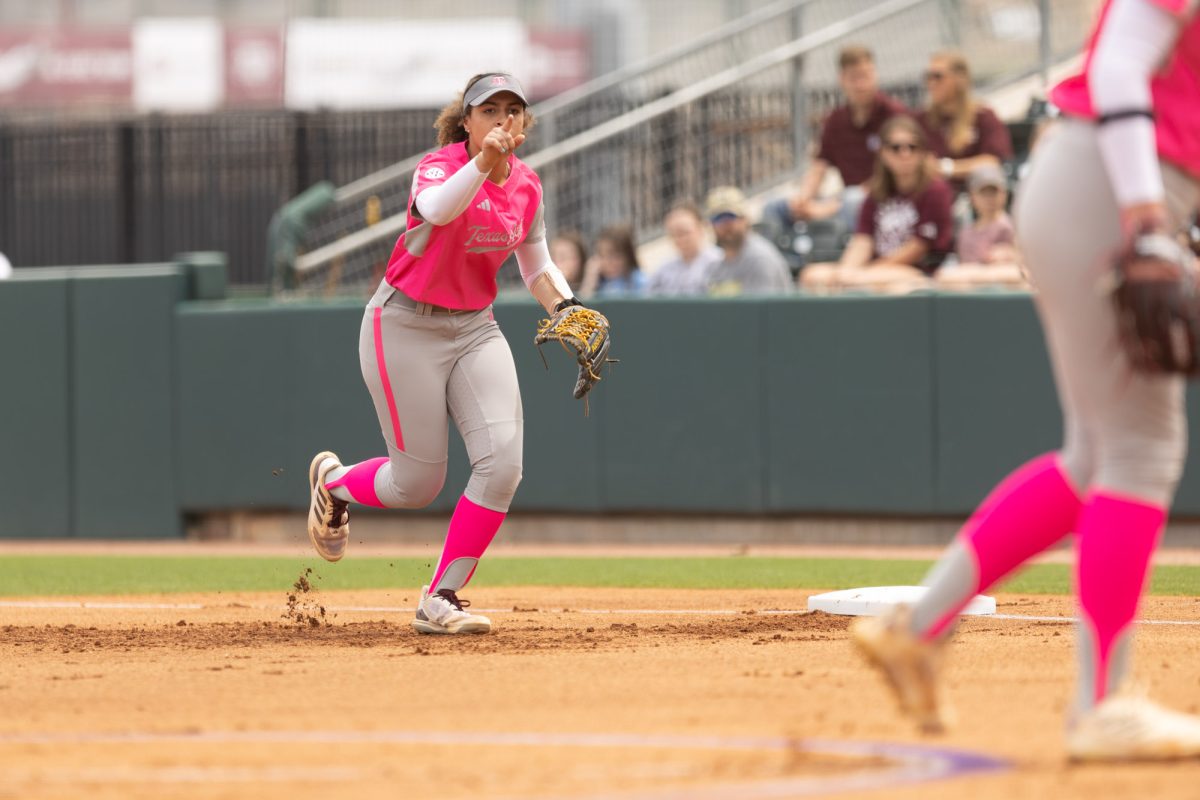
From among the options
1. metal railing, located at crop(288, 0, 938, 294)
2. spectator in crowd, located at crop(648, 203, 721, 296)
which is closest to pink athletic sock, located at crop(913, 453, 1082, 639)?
spectator in crowd, located at crop(648, 203, 721, 296)

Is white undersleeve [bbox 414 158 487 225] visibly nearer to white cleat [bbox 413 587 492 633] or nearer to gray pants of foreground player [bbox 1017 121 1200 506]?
white cleat [bbox 413 587 492 633]

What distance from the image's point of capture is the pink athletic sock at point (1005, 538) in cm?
399

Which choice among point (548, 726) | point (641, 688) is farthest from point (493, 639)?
point (548, 726)

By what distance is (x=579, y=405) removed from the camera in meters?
12.0

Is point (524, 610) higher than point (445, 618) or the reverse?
the reverse

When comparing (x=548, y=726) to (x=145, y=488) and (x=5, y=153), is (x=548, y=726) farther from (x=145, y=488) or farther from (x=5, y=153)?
(x=5, y=153)

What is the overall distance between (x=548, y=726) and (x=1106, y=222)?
1.79 m

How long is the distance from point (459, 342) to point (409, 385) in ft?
0.78

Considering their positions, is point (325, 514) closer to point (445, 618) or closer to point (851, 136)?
point (445, 618)

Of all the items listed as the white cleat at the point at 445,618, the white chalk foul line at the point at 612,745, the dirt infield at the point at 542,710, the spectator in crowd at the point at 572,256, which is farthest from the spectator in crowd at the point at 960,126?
the white chalk foul line at the point at 612,745

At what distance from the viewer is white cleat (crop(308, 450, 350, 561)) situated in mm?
7238

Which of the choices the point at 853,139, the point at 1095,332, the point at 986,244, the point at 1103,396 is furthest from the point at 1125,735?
the point at 853,139

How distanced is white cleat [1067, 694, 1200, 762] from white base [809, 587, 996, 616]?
320cm

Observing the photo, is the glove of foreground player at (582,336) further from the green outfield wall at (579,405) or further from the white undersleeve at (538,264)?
the green outfield wall at (579,405)
